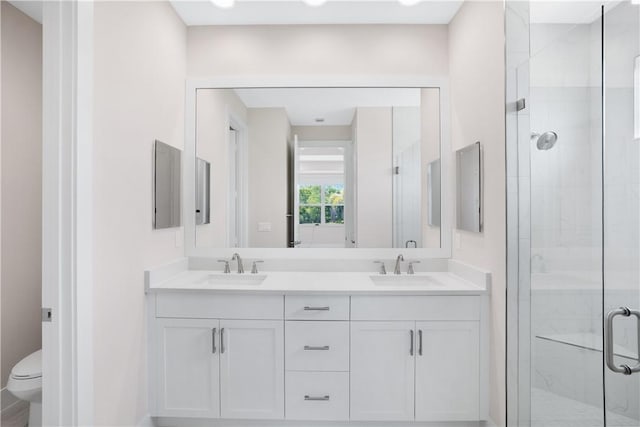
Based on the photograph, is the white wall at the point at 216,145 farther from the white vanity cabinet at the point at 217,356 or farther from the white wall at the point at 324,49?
the white vanity cabinet at the point at 217,356

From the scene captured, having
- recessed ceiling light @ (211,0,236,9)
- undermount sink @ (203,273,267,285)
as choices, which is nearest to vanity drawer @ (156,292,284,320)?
undermount sink @ (203,273,267,285)

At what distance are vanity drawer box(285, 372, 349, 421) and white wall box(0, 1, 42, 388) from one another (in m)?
1.91

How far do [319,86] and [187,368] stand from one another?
197 centimetres

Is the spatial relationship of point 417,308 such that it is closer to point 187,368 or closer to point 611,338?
point 611,338

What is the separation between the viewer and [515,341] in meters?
1.43

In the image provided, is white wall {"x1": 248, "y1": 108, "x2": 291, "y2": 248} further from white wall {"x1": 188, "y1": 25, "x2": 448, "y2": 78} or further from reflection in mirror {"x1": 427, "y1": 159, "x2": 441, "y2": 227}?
reflection in mirror {"x1": 427, "y1": 159, "x2": 441, "y2": 227}

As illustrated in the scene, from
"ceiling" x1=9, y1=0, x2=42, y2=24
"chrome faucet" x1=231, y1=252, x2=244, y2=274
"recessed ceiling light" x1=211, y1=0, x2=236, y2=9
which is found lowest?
"chrome faucet" x1=231, y1=252, x2=244, y2=274

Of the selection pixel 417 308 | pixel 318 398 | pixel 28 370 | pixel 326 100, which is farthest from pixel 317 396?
pixel 326 100

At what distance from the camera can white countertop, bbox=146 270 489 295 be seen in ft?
6.27

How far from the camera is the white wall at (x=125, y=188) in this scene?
1.55 metres

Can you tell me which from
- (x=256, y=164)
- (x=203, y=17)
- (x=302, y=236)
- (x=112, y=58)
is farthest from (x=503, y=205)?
(x=203, y=17)

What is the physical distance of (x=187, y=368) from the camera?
1941 millimetres

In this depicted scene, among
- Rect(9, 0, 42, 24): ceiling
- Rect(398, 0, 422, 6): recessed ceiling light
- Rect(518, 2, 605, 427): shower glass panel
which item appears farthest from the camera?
Rect(9, 0, 42, 24): ceiling

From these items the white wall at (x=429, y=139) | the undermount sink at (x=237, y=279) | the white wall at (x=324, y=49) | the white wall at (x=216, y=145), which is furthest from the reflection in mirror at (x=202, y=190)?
the white wall at (x=429, y=139)
